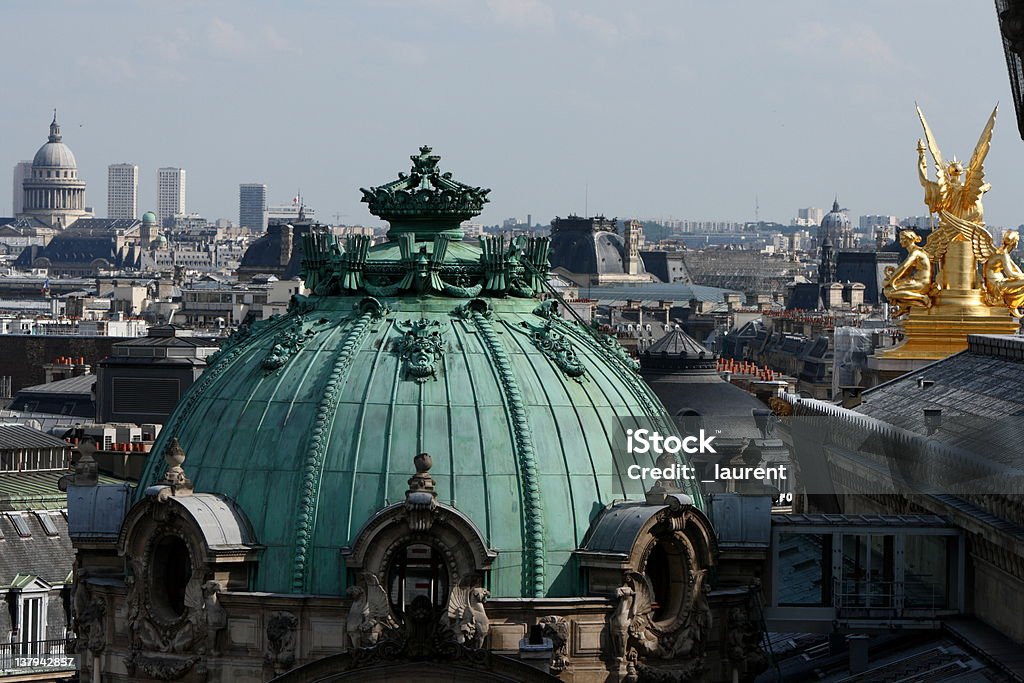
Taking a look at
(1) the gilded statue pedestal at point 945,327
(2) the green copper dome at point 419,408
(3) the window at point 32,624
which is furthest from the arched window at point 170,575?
(1) the gilded statue pedestal at point 945,327

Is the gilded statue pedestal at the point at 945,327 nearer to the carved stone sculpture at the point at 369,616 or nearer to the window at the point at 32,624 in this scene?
the window at the point at 32,624

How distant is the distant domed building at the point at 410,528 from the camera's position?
36.1 m

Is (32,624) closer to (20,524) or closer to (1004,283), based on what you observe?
(20,524)

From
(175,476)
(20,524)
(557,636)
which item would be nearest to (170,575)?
(175,476)

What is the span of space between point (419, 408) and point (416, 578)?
236cm

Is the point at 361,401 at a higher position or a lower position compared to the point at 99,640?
higher

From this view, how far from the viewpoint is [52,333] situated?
180250mm

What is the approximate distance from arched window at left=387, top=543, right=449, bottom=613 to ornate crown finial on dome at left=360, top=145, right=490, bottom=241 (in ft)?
18.2

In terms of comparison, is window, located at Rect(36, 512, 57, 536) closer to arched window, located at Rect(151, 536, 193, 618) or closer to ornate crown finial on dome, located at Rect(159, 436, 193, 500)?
arched window, located at Rect(151, 536, 193, 618)

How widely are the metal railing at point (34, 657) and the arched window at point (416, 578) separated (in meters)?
23.9

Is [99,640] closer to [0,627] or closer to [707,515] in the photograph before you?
[707,515]

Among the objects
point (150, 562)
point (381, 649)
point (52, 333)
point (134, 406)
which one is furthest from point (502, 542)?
point (52, 333)

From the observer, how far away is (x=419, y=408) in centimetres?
3772

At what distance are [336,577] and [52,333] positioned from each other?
478ft
